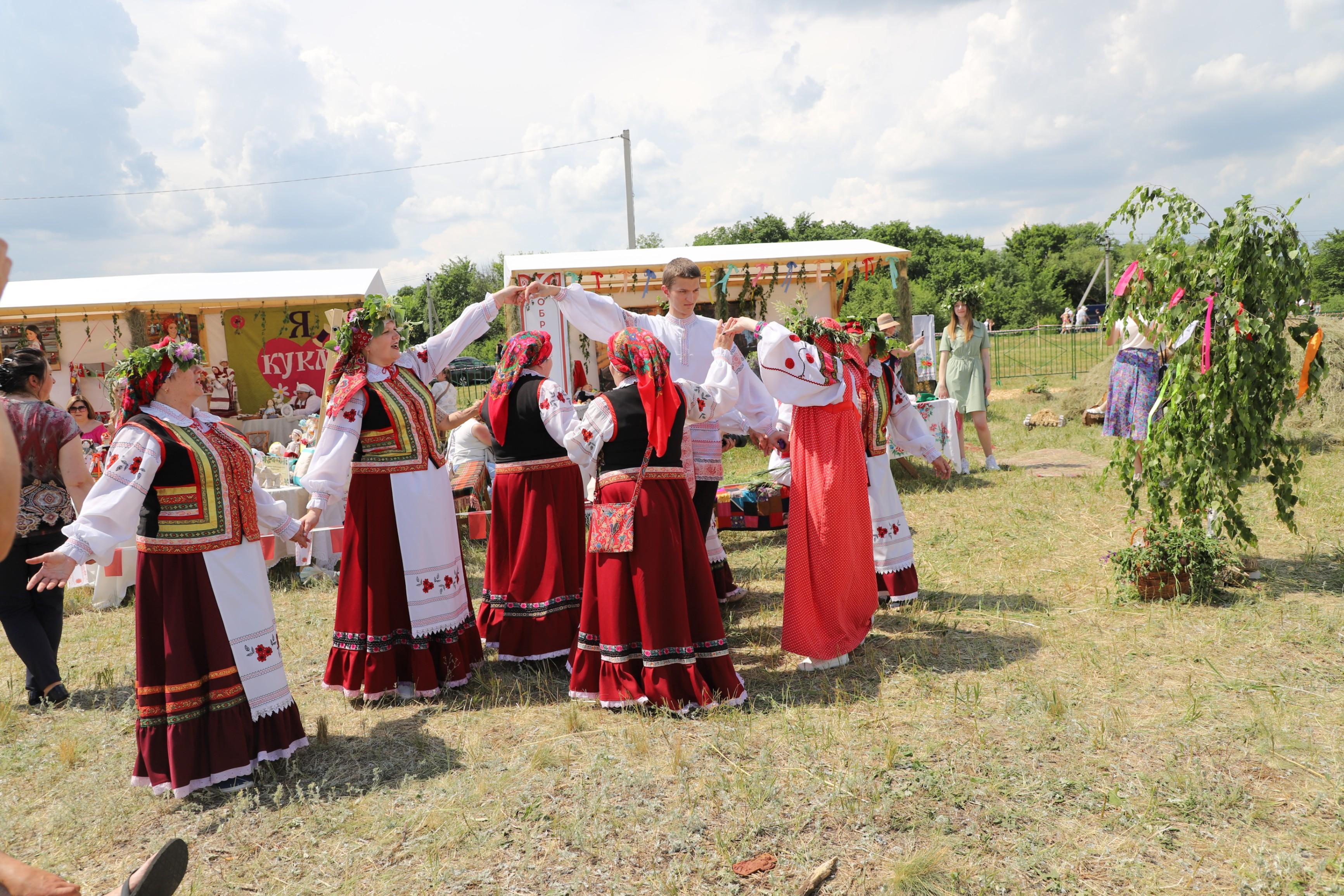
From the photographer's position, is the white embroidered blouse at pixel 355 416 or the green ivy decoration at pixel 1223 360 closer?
the white embroidered blouse at pixel 355 416

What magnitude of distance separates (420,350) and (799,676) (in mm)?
2574

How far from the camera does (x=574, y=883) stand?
9.20ft

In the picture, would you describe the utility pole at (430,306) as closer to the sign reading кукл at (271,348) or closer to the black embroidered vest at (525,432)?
the sign reading кукл at (271,348)

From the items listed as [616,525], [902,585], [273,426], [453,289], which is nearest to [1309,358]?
[902,585]

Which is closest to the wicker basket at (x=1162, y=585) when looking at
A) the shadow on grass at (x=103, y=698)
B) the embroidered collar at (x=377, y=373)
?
the embroidered collar at (x=377, y=373)

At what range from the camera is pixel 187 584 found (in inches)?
134

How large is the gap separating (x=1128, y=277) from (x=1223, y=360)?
0.73 m

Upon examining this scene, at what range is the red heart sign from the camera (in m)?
12.7

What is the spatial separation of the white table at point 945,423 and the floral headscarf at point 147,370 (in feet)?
23.7

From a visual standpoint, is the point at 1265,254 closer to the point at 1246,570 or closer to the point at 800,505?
the point at 1246,570

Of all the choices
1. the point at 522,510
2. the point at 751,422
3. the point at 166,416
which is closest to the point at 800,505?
the point at 751,422

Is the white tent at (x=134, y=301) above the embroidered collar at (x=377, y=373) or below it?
above

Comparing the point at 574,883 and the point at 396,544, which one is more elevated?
the point at 396,544

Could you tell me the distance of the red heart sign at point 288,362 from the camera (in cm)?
1268
